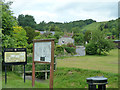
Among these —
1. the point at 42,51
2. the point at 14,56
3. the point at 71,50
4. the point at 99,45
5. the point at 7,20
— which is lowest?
the point at 71,50

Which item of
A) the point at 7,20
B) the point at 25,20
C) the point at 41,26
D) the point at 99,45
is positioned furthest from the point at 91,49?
the point at 41,26

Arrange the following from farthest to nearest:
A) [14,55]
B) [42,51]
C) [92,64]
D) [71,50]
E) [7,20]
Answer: [71,50]
[92,64]
[7,20]
[14,55]
[42,51]

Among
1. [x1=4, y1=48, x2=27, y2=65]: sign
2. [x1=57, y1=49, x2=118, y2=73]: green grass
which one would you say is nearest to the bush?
[x1=57, y1=49, x2=118, y2=73]: green grass

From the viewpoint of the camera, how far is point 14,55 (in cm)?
1053

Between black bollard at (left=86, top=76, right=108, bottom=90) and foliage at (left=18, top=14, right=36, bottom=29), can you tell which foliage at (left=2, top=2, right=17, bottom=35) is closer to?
black bollard at (left=86, top=76, right=108, bottom=90)

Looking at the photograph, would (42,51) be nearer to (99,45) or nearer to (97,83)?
(97,83)

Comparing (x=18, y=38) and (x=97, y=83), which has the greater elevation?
(x=18, y=38)

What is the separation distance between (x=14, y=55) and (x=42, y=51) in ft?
8.07

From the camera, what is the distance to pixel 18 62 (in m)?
10.6

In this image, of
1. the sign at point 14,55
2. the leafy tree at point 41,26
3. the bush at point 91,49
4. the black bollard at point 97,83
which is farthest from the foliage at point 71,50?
the leafy tree at point 41,26

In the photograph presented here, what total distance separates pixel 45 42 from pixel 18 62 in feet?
9.39

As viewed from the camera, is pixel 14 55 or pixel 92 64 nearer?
pixel 14 55

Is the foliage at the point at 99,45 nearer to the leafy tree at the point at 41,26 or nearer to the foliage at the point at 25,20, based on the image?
the foliage at the point at 25,20

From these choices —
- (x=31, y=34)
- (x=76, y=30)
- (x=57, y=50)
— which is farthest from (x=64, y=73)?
(x=76, y=30)
